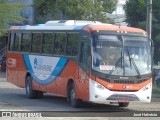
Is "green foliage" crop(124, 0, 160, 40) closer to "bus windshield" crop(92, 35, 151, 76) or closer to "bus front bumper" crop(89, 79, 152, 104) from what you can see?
"bus windshield" crop(92, 35, 151, 76)

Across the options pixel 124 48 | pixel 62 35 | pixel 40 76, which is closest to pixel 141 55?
pixel 124 48

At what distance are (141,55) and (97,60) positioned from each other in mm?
1554

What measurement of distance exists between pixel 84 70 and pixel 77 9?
24.4 m

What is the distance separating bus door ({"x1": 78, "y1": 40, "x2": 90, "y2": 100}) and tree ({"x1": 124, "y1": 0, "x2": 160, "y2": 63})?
22062mm

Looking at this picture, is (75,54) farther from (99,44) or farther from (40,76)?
(40,76)

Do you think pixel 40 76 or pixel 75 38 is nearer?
pixel 75 38

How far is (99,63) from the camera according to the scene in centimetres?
1812

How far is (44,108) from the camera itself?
1867 centimetres

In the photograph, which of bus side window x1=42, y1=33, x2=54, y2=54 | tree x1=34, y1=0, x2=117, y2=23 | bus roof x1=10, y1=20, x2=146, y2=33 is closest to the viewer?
bus roof x1=10, y1=20, x2=146, y2=33

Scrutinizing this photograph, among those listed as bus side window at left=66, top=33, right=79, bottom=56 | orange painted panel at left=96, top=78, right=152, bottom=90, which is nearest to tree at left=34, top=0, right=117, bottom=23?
bus side window at left=66, top=33, right=79, bottom=56

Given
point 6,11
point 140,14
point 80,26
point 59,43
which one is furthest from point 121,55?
point 140,14

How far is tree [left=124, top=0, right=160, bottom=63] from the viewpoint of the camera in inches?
1626

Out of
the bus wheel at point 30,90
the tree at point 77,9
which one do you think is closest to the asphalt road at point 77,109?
the bus wheel at point 30,90

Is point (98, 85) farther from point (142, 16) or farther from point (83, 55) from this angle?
point (142, 16)
